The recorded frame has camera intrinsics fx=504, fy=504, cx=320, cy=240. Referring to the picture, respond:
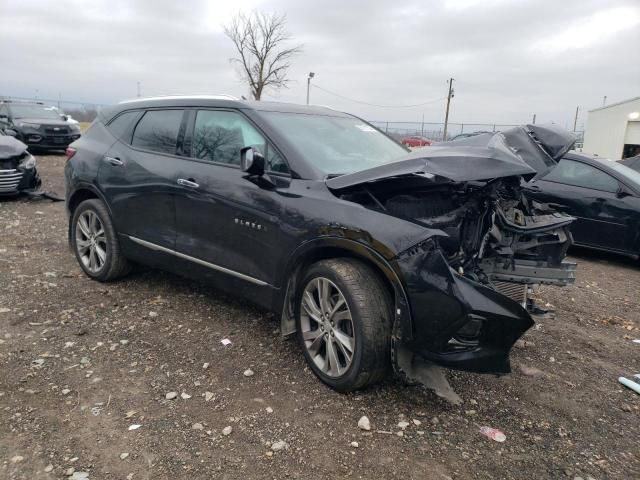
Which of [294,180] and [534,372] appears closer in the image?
[294,180]

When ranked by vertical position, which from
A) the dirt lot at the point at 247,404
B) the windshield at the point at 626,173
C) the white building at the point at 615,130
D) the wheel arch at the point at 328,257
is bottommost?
the dirt lot at the point at 247,404

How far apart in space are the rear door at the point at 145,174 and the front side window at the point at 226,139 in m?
0.24

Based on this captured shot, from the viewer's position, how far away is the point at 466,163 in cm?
288

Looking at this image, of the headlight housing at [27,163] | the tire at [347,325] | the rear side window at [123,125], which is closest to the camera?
the tire at [347,325]

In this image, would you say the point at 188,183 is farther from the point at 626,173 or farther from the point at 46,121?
the point at 46,121

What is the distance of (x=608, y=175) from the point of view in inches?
274

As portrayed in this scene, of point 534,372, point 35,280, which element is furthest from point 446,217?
point 35,280

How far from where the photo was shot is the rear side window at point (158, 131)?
4223 millimetres

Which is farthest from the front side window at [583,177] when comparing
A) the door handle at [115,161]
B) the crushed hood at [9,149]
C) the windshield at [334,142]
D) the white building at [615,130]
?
the white building at [615,130]

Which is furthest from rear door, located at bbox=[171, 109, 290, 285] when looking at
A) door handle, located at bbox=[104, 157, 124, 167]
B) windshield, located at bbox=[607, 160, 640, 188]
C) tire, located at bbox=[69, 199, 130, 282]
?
windshield, located at bbox=[607, 160, 640, 188]

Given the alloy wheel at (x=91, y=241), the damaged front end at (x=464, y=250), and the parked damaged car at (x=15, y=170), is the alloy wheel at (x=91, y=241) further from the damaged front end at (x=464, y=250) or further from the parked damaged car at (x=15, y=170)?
the parked damaged car at (x=15, y=170)

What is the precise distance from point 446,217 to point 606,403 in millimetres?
1657

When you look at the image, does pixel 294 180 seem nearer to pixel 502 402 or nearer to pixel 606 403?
pixel 502 402

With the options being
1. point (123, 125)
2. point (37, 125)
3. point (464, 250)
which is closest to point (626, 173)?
point (464, 250)
